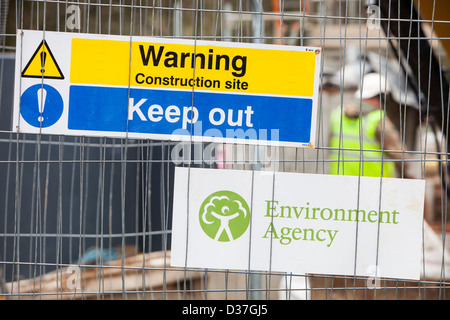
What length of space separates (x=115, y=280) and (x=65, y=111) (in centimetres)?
191

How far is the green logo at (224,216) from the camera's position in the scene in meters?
2.85

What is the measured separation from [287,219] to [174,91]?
2.34 ft

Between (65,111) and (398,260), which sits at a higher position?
(65,111)

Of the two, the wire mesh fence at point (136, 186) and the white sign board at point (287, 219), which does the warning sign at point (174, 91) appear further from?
the wire mesh fence at point (136, 186)

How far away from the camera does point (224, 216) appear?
2865 mm

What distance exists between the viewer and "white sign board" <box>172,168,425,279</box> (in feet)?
9.36

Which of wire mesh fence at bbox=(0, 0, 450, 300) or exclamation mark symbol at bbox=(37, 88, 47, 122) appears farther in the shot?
wire mesh fence at bbox=(0, 0, 450, 300)

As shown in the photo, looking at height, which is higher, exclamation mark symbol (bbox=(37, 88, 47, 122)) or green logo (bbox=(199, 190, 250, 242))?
exclamation mark symbol (bbox=(37, 88, 47, 122))
